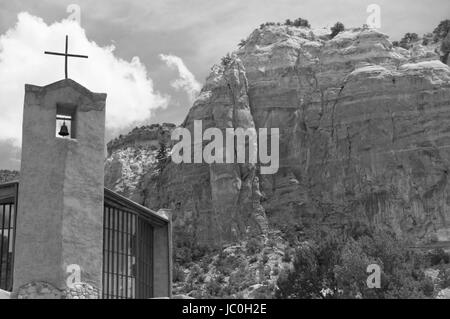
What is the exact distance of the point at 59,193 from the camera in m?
22.6

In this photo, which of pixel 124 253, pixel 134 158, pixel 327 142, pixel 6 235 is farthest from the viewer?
pixel 134 158

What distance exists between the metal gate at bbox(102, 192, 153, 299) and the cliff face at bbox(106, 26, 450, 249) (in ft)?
196

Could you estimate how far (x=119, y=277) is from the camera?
2941 cm

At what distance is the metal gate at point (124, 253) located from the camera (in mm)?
28811

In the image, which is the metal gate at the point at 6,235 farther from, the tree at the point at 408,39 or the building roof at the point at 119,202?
the tree at the point at 408,39

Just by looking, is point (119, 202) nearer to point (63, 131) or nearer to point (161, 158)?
point (63, 131)

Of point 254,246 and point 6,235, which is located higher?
point 254,246

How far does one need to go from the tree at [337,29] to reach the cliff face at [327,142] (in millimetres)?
4684

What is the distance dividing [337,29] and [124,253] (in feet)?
289

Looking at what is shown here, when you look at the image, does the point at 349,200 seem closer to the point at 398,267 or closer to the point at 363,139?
the point at 363,139

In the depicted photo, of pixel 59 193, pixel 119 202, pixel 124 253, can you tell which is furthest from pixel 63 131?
pixel 124 253

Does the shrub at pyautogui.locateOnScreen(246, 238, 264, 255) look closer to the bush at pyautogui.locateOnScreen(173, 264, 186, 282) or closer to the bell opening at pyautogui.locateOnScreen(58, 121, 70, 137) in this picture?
the bush at pyautogui.locateOnScreen(173, 264, 186, 282)

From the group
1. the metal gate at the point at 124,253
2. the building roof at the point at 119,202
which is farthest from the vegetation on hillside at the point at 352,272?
the metal gate at the point at 124,253

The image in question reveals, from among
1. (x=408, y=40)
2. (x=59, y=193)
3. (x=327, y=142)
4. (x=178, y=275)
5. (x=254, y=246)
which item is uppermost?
(x=408, y=40)
